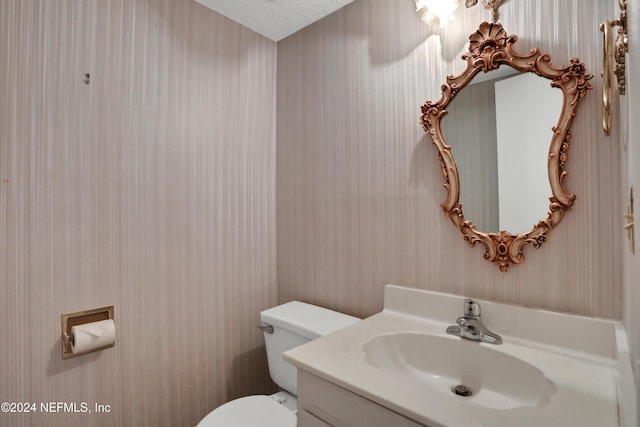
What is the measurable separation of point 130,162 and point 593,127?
5.37ft

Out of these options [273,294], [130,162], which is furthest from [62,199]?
[273,294]

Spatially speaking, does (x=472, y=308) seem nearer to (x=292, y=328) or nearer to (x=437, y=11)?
(x=292, y=328)

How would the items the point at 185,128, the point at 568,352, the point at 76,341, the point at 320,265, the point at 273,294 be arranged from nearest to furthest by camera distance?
1. the point at 568,352
2. the point at 76,341
3. the point at 185,128
4. the point at 320,265
5. the point at 273,294

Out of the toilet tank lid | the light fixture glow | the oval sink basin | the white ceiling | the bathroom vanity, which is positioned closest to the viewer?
the bathroom vanity

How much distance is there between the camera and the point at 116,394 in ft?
4.07

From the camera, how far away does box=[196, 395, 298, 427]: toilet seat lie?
117 cm

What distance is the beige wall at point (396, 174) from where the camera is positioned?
950 mm

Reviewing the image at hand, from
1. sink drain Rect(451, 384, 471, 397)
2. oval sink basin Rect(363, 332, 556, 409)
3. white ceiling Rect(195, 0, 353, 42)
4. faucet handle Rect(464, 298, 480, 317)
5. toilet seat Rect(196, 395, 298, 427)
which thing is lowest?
toilet seat Rect(196, 395, 298, 427)

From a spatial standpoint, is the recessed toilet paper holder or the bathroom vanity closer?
the bathroom vanity

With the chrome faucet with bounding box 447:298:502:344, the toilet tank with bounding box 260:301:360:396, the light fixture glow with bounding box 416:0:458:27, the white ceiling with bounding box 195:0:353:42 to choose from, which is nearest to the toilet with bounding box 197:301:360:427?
the toilet tank with bounding box 260:301:360:396

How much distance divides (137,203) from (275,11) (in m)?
1.13

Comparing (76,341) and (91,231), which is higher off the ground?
(91,231)

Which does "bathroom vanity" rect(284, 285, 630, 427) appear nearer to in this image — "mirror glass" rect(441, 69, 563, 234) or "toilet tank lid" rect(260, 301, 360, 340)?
"toilet tank lid" rect(260, 301, 360, 340)

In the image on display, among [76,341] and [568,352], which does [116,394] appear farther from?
[568,352]
